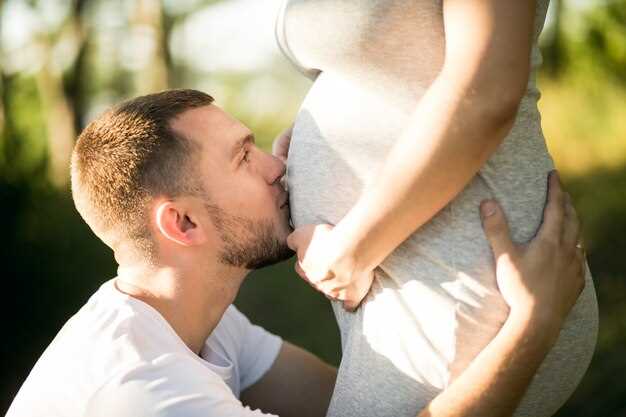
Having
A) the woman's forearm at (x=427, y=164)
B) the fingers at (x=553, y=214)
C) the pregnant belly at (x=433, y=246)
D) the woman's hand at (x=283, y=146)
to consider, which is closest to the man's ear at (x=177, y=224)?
the woman's hand at (x=283, y=146)

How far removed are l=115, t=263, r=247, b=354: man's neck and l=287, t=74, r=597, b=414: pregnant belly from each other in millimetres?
524

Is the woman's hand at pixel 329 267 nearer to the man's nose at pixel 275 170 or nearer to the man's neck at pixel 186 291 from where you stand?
the man's nose at pixel 275 170

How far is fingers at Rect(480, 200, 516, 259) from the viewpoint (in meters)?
1.58

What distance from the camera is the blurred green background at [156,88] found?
554cm


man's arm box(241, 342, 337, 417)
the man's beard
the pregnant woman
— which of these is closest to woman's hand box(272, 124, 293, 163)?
the man's beard

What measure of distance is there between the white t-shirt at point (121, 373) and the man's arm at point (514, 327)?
493mm

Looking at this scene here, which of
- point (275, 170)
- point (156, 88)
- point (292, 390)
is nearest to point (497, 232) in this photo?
point (275, 170)

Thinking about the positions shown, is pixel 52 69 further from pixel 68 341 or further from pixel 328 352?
pixel 68 341

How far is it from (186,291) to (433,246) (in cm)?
78

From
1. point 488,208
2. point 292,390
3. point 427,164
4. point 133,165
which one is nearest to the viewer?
point 427,164

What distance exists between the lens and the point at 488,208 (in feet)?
5.25

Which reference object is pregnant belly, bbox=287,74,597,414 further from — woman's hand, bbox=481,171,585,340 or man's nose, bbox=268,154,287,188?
man's nose, bbox=268,154,287,188

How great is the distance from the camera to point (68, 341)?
1935 millimetres

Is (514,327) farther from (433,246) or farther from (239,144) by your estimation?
(239,144)
